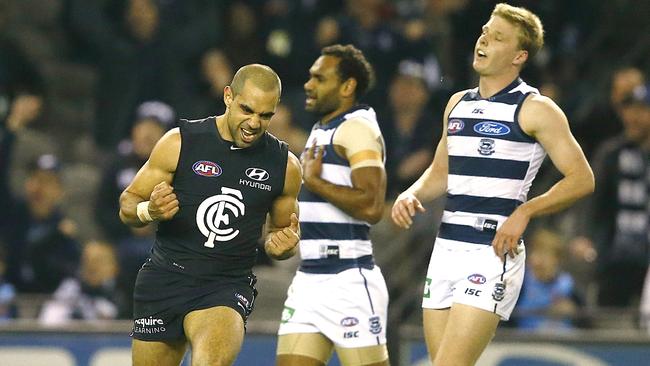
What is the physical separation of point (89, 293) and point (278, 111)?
2.38 m

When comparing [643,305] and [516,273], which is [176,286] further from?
[643,305]

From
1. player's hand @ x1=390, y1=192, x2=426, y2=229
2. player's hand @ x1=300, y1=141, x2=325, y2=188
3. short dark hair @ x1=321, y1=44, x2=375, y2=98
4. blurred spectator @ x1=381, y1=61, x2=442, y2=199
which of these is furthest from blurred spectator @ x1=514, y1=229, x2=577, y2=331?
player's hand @ x1=390, y1=192, x2=426, y2=229

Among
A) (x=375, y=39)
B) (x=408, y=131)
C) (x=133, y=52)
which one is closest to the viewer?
(x=408, y=131)

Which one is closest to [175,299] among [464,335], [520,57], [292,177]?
[292,177]

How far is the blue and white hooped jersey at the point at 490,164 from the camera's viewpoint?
7.42 m

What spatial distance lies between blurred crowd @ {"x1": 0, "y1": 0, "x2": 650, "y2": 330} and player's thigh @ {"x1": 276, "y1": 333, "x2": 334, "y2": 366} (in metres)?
2.83

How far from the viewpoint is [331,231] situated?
27.5 feet

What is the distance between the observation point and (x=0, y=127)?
1374 centimetres

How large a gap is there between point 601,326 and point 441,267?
4879 mm

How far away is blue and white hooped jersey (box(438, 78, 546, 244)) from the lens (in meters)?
7.42

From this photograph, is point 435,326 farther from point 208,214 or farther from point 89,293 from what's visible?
point 89,293

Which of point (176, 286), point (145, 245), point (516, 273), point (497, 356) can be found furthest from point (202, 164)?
point (145, 245)

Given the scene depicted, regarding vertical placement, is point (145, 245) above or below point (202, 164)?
below

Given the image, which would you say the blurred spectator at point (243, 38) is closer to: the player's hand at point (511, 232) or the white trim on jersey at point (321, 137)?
the white trim on jersey at point (321, 137)
